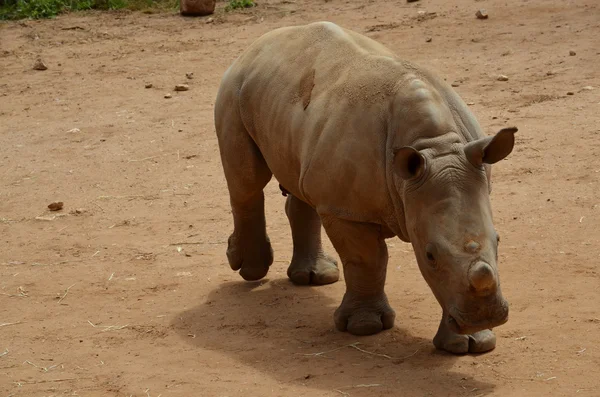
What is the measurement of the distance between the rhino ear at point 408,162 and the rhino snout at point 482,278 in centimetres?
60

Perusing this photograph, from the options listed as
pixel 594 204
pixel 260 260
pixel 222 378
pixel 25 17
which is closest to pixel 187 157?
pixel 260 260

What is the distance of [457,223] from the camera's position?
5383 millimetres

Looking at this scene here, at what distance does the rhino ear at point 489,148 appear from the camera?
5.41 meters

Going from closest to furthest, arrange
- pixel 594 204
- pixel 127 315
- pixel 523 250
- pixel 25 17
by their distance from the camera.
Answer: pixel 127 315
pixel 523 250
pixel 594 204
pixel 25 17

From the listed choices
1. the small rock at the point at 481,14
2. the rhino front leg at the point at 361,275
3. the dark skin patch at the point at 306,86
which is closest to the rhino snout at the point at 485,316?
the rhino front leg at the point at 361,275

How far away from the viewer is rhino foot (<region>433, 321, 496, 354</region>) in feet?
19.6

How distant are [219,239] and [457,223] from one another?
371 cm

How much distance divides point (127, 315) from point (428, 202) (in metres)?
2.65

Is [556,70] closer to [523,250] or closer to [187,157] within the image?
[187,157]

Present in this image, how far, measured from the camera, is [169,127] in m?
12.3

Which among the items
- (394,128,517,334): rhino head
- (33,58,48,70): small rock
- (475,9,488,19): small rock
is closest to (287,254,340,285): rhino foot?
(394,128,517,334): rhino head

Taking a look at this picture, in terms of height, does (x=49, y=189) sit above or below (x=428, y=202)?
below

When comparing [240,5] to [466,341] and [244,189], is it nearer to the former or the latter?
[244,189]

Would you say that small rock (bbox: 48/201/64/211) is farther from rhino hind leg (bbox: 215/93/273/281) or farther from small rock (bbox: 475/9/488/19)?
small rock (bbox: 475/9/488/19)
